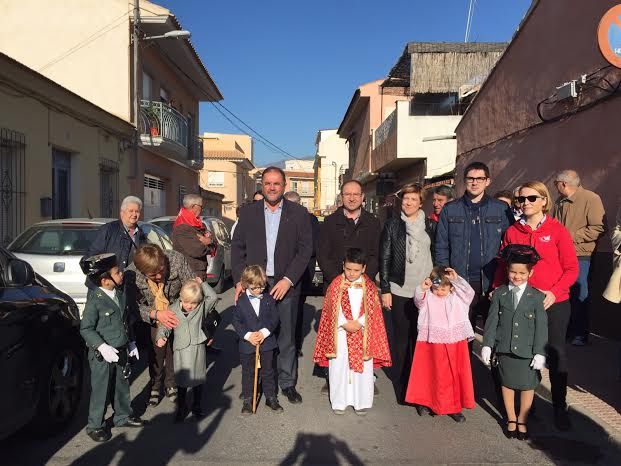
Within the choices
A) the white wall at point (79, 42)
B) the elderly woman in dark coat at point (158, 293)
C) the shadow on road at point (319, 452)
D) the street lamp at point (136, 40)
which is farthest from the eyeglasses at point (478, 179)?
the white wall at point (79, 42)

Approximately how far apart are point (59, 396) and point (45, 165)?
8174 millimetres

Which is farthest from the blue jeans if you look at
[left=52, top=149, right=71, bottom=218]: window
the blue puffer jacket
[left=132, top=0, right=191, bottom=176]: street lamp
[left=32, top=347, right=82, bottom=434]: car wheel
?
[left=132, top=0, right=191, bottom=176]: street lamp

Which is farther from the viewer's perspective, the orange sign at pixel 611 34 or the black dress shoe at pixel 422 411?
the orange sign at pixel 611 34

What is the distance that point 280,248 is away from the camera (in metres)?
4.75

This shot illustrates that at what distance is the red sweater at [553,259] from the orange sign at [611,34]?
2910 millimetres

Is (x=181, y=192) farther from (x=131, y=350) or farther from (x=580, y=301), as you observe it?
(x=131, y=350)

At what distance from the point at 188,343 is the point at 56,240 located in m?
3.40

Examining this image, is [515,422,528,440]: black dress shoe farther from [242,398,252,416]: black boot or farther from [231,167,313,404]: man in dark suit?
[242,398,252,416]: black boot

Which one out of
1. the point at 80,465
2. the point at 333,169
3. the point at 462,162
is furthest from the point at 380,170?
the point at 333,169

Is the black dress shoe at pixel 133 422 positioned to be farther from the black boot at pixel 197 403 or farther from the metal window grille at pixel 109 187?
the metal window grille at pixel 109 187

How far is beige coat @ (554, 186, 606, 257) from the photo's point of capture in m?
6.05

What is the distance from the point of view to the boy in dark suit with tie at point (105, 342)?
3.76m

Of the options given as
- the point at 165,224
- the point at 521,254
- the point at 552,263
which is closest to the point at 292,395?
the point at 521,254

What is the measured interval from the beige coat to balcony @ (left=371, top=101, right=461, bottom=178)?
11.3m
